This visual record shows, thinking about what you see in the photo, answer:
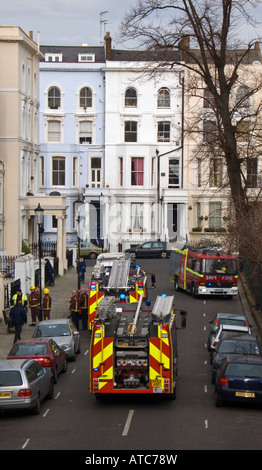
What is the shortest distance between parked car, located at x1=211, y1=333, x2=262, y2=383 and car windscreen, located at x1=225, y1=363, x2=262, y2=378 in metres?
2.88

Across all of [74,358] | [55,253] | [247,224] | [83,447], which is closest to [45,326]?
[74,358]

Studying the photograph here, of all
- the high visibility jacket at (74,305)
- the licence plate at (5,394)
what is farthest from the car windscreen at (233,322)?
the licence plate at (5,394)

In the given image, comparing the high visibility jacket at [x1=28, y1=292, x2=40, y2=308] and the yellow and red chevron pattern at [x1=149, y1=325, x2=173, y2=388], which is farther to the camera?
the high visibility jacket at [x1=28, y1=292, x2=40, y2=308]

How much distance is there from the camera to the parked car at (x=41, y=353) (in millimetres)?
23062

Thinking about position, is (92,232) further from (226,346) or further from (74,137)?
(226,346)

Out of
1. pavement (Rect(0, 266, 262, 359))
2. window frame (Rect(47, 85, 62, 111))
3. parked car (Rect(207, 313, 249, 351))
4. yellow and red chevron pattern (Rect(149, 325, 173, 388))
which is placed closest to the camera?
yellow and red chevron pattern (Rect(149, 325, 173, 388))

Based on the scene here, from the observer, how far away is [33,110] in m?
58.3

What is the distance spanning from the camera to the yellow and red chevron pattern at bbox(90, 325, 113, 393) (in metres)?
20.4

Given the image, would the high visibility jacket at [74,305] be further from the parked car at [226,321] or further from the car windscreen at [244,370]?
the car windscreen at [244,370]

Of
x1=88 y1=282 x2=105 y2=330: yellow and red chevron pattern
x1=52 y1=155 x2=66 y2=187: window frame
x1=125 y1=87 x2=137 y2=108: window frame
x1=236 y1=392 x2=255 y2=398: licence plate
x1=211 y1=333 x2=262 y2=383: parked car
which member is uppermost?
x1=125 y1=87 x2=137 y2=108: window frame

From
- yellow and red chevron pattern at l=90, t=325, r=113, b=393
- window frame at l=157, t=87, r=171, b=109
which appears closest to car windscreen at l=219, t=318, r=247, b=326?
yellow and red chevron pattern at l=90, t=325, r=113, b=393

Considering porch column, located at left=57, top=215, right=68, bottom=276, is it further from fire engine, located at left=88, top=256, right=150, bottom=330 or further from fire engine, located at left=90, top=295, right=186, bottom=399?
fire engine, located at left=90, top=295, right=186, bottom=399
